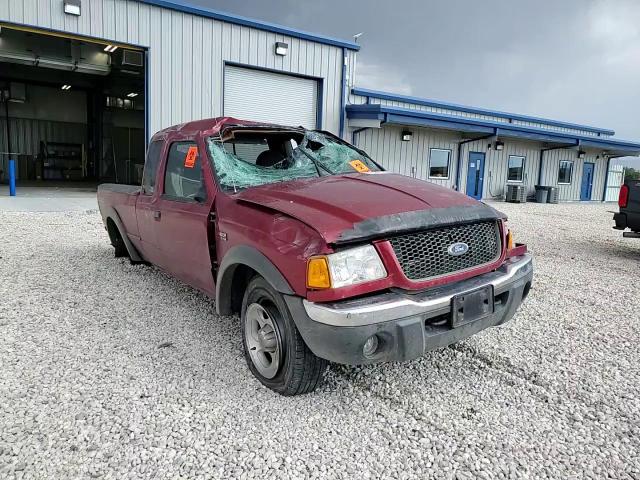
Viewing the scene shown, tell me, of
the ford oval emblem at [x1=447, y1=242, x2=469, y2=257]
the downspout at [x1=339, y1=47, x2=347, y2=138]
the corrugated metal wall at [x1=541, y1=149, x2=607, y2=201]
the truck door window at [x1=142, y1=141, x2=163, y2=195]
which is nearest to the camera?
the ford oval emblem at [x1=447, y1=242, x2=469, y2=257]

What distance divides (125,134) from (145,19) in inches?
607

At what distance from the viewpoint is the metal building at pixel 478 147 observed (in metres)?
17.6

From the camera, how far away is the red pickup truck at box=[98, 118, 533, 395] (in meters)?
2.51

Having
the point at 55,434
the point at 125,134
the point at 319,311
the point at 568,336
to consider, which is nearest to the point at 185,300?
the point at 55,434

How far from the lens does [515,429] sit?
8.68 ft

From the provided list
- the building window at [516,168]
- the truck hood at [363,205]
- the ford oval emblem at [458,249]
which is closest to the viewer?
the truck hood at [363,205]

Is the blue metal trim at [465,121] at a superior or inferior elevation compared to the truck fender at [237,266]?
superior

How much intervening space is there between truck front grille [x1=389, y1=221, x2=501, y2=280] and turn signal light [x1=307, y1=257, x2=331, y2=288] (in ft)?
1.41

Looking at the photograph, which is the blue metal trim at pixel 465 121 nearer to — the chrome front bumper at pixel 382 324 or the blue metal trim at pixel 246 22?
the blue metal trim at pixel 246 22

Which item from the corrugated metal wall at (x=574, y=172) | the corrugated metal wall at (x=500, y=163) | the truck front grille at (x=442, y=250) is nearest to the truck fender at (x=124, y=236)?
the truck front grille at (x=442, y=250)

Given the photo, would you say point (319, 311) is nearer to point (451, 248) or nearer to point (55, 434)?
point (451, 248)

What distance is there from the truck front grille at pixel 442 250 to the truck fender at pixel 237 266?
67cm

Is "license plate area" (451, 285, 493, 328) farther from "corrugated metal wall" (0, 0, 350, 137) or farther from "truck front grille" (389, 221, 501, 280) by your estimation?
"corrugated metal wall" (0, 0, 350, 137)

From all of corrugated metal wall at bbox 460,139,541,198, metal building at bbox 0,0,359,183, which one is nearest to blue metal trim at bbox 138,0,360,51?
metal building at bbox 0,0,359,183
